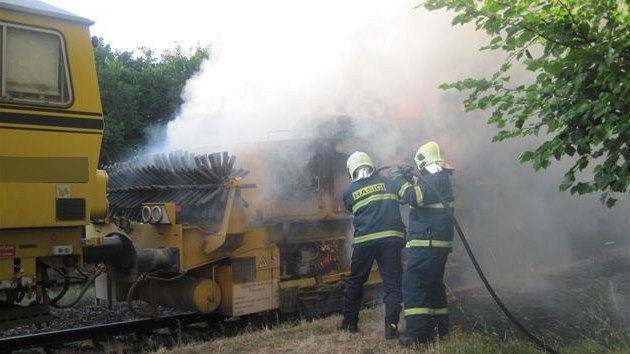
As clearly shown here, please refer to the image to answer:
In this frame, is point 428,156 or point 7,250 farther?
point 428,156

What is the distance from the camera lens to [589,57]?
9.82ft

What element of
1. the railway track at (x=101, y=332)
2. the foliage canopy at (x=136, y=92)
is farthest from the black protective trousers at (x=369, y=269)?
the foliage canopy at (x=136, y=92)

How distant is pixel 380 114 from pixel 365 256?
2.81 meters

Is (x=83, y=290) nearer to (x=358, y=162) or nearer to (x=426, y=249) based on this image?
(x=358, y=162)

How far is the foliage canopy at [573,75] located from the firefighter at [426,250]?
1.49 m

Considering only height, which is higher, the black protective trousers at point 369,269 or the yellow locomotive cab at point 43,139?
the yellow locomotive cab at point 43,139

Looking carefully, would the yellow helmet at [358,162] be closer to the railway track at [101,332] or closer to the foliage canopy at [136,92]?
the railway track at [101,332]

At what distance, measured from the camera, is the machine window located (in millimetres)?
4363

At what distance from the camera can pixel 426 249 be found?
497 cm

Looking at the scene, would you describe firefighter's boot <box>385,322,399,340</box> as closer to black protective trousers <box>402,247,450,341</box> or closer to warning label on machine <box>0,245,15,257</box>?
black protective trousers <box>402,247,450,341</box>

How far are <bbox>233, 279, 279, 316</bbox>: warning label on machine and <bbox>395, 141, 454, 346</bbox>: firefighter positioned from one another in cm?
211

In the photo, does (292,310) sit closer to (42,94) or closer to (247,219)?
(247,219)

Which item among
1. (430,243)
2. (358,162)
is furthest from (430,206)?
(358,162)

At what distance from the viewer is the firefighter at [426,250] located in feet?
16.2
